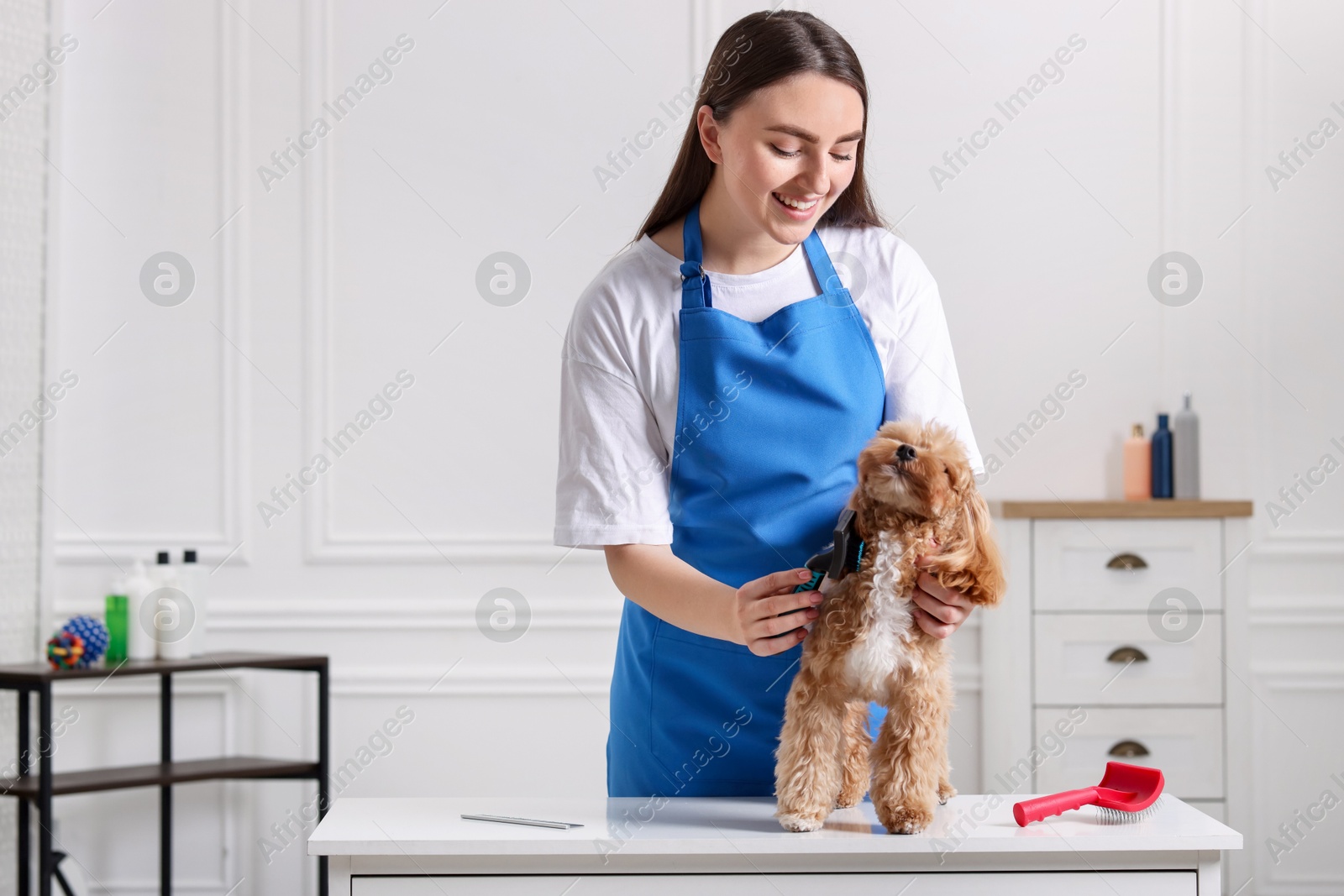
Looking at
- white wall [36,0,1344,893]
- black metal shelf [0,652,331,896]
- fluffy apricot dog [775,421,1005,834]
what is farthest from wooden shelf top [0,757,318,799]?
fluffy apricot dog [775,421,1005,834]

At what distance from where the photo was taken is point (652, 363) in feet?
4.76

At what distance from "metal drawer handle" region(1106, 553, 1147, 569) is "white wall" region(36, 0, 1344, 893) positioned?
408mm

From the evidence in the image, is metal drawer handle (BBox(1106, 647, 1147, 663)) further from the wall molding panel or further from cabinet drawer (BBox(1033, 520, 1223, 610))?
the wall molding panel

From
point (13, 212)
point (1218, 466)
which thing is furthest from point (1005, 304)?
point (13, 212)

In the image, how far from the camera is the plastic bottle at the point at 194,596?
9.63 ft

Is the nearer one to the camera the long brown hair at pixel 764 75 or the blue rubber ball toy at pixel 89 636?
the long brown hair at pixel 764 75

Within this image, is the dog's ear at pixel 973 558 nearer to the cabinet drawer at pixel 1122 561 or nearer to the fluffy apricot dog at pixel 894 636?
the fluffy apricot dog at pixel 894 636

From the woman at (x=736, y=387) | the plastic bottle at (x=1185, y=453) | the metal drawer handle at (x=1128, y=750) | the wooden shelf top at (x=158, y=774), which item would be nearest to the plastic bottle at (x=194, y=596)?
the wooden shelf top at (x=158, y=774)

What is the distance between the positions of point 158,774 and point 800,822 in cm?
232

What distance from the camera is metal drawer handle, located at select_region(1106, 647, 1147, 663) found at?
283 cm

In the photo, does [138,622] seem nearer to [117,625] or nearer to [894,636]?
[117,625]

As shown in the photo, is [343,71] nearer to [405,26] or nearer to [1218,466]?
[405,26]

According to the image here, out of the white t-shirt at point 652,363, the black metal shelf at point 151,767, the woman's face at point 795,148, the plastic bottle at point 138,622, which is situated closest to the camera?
the woman's face at point 795,148

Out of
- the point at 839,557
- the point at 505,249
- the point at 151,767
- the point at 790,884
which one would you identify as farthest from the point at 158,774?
the point at 839,557
